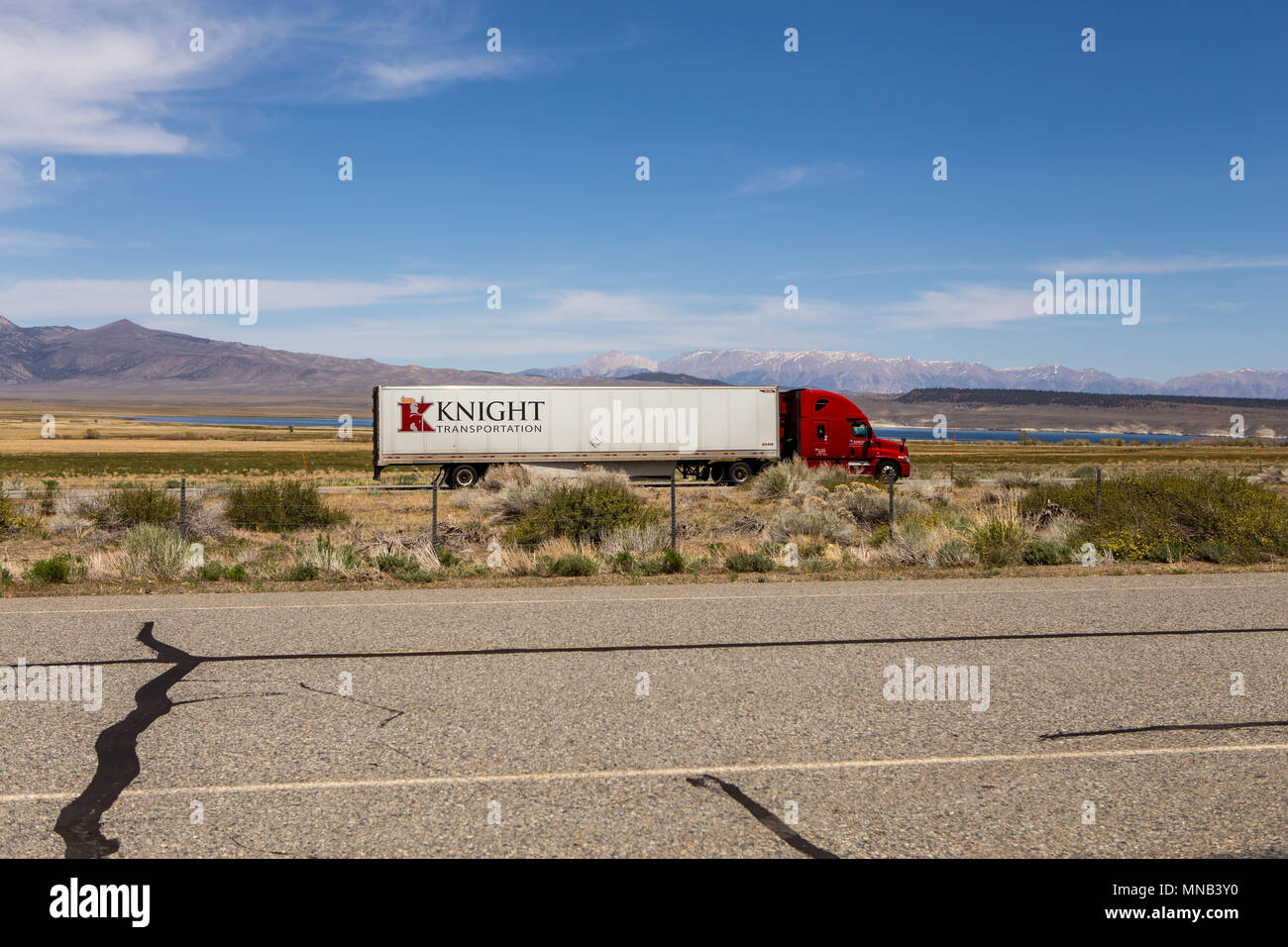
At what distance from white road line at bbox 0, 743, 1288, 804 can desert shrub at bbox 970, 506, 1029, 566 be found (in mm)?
→ 11114

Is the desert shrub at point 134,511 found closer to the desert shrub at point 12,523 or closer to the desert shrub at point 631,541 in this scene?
the desert shrub at point 12,523

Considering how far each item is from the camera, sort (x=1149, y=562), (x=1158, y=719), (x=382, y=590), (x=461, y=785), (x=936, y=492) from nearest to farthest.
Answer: (x=461, y=785) → (x=1158, y=719) → (x=382, y=590) → (x=1149, y=562) → (x=936, y=492)

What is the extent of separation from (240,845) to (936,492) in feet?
101

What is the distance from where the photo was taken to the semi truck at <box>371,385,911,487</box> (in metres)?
37.5

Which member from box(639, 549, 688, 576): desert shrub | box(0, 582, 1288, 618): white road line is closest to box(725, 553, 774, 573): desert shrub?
box(639, 549, 688, 576): desert shrub

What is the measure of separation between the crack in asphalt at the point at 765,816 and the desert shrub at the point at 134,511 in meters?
20.1

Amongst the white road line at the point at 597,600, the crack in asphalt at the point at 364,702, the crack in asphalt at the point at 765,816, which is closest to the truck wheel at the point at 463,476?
the white road line at the point at 597,600

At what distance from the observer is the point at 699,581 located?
619 inches

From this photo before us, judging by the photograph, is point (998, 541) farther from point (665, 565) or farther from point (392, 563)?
point (392, 563)

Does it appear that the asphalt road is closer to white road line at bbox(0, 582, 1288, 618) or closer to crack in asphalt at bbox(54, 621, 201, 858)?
crack in asphalt at bbox(54, 621, 201, 858)

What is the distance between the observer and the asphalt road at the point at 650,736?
521 centimetres

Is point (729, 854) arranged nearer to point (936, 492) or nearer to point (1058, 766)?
point (1058, 766)

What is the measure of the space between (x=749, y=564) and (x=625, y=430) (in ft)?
74.0
